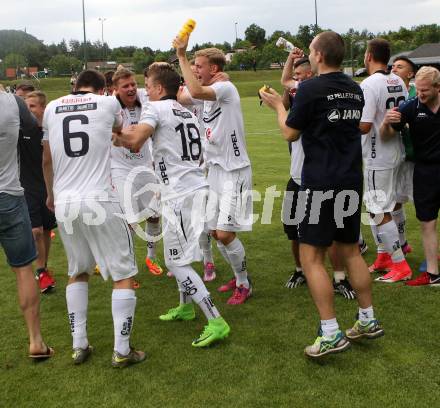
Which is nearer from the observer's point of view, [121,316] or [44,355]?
[121,316]

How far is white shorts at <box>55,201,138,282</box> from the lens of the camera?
4477 mm

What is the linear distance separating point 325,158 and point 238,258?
198cm

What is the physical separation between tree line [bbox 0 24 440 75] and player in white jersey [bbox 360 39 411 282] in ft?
196

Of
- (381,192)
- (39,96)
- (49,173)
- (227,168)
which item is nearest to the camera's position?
(49,173)

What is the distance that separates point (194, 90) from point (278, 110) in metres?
0.91

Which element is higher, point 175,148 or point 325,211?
point 175,148

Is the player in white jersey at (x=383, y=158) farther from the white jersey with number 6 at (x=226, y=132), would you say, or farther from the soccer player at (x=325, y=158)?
the soccer player at (x=325, y=158)

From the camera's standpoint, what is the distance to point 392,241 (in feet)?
21.4

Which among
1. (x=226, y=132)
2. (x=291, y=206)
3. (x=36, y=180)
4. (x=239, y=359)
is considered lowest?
(x=239, y=359)

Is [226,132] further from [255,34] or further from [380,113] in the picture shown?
[255,34]

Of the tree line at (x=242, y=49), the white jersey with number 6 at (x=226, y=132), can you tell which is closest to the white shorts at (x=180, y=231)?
the white jersey with number 6 at (x=226, y=132)

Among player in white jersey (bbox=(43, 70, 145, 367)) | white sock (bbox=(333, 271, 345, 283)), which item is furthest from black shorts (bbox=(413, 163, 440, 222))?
player in white jersey (bbox=(43, 70, 145, 367))

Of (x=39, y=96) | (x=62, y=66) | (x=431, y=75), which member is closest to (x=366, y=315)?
(x=431, y=75)

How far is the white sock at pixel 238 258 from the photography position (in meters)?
6.01
